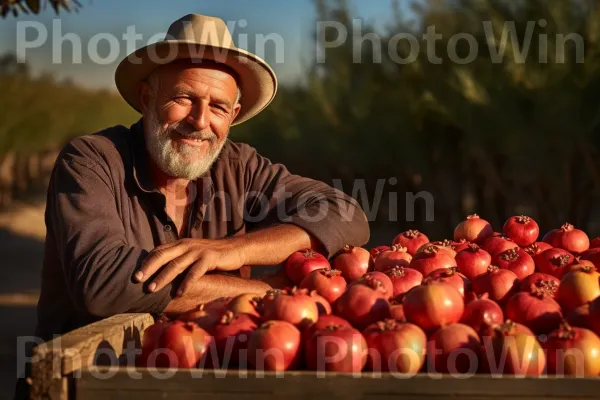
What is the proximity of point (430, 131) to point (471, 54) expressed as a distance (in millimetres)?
1925

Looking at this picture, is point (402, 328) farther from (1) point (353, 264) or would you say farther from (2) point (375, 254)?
(2) point (375, 254)

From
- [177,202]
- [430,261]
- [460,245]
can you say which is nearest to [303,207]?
[177,202]

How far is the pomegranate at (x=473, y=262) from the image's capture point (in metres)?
2.38

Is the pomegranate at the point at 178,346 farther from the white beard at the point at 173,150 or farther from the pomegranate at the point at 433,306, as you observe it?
the white beard at the point at 173,150

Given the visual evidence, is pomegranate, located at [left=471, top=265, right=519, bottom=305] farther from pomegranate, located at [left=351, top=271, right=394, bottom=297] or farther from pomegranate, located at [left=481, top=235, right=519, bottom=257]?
pomegranate, located at [left=481, top=235, right=519, bottom=257]

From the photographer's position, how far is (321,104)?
51.0 ft

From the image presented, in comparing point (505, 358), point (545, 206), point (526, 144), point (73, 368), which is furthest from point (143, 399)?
point (545, 206)

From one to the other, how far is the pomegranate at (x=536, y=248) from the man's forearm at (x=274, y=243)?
0.65 meters

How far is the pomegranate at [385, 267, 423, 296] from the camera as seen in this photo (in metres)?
A: 2.18

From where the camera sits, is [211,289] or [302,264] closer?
[211,289]

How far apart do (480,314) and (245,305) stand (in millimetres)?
534

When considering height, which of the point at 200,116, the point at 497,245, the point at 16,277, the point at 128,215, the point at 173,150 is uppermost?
the point at 200,116

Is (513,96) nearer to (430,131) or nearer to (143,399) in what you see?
(430,131)

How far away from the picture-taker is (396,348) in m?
1.66
